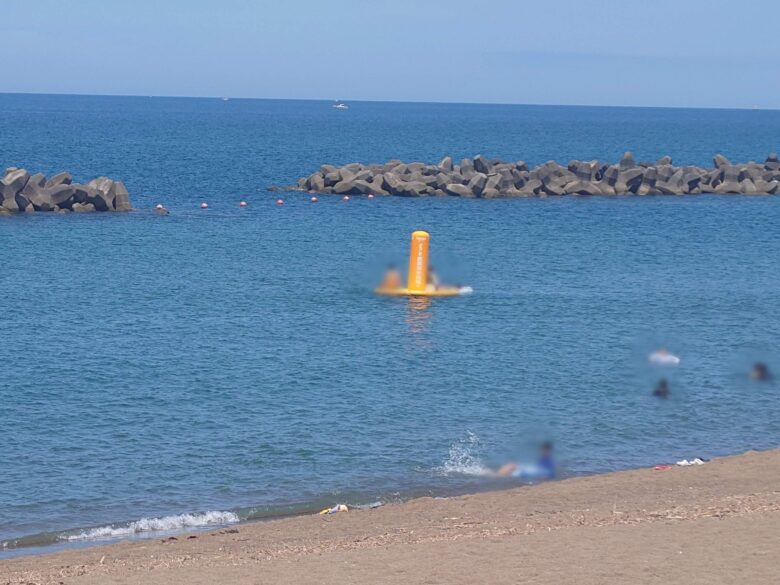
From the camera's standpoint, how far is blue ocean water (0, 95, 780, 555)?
69.9ft

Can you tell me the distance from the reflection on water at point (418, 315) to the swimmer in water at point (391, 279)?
4.52ft

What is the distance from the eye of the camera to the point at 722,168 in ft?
246

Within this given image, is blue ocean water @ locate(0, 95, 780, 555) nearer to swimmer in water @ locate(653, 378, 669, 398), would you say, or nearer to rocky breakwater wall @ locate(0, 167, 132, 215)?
swimmer in water @ locate(653, 378, 669, 398)

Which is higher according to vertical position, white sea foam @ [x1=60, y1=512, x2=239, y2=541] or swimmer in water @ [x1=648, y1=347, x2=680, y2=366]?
swimmer in water @ [x1=648, y1=347, x2=680, y2=366]

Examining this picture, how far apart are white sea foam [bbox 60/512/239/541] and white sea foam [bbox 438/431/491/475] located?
4.06 meters

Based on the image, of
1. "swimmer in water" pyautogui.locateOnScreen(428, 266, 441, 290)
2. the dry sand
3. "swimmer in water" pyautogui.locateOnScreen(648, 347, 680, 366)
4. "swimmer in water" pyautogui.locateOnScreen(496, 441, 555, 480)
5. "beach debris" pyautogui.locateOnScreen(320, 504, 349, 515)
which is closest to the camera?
the dry sand

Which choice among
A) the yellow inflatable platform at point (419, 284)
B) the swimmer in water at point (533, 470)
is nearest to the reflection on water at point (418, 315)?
the yellow inflatable platform at point (419, 284)

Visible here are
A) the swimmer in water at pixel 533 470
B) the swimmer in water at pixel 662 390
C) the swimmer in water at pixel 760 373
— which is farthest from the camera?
the swimmer in water at pixel 760 373

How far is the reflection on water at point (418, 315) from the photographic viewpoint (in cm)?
3322

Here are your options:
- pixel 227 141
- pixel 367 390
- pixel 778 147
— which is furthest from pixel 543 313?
pixel 778 147

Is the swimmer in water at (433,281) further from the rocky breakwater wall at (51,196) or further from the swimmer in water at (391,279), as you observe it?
the rocky breakwater wall at (51,196)

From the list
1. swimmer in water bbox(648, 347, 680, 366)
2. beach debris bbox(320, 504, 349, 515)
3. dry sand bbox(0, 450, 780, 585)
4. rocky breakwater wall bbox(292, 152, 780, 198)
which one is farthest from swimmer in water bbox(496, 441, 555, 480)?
rocky breakwater wall bbox(292, 152, 780, 198)

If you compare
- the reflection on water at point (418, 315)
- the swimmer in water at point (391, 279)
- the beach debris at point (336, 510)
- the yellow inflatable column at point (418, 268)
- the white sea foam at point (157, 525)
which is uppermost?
the yellow inflatable column at point (418, 268)

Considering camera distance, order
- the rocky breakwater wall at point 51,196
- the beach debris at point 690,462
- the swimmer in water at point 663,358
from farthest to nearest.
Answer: the rocky breakwater wall at point 51,196 < the swimmer in water at point 663,358 < the beach debris at point 690,462
